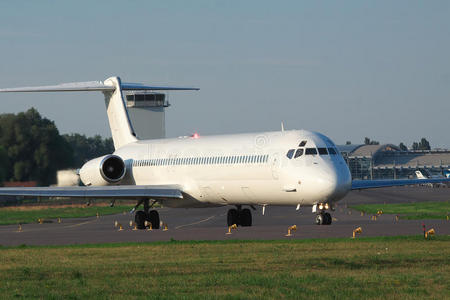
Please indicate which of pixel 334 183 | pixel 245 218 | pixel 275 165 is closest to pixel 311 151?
pixel 275 165

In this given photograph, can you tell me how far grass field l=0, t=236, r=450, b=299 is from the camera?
1541 centimetres

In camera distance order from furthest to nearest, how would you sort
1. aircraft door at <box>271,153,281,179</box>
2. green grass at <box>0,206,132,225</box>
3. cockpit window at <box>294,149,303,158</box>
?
green grass at <box>0,206,132,225</box>
aircraft door at <box>271,153,281,179</box>
cockpit window at <box>294,149,303,158</box>

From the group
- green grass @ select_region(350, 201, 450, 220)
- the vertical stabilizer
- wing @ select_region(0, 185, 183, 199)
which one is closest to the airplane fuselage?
wing @ select_region(0, 185, 183, 199)

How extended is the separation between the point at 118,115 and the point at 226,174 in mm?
13032

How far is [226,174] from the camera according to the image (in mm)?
35844

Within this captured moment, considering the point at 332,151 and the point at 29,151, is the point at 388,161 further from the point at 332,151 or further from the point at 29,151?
the point at 332,151

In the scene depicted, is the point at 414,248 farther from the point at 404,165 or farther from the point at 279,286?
the point at 404,165

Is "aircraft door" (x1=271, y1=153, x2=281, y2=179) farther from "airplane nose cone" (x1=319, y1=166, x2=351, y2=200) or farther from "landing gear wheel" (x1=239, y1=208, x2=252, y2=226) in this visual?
"landing gear wheel" (x1=239, y1=208, x2=252, y2=226)

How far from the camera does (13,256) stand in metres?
23.7

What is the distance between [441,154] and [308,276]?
15889cm

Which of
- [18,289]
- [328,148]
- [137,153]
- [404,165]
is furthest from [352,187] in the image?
[404,165]

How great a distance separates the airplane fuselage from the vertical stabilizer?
13.5 ft

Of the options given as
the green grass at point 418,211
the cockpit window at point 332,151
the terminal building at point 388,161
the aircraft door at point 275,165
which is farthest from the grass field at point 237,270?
the terminal building at point 388,161

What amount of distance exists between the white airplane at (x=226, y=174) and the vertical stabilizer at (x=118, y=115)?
1153 millimetres
